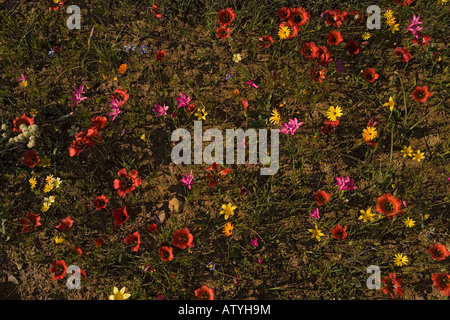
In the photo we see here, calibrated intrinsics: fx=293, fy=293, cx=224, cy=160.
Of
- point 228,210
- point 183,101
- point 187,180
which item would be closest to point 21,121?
point 183,101

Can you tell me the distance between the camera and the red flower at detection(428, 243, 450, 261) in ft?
8.68

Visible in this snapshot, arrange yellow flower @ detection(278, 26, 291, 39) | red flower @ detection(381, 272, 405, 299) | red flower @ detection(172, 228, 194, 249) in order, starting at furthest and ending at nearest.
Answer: yellow flower @ detection(278, 26, 291, 39) → red flower @ detection(172, 228, 194, 249) → red flower @ detection(381, 272, 405, 299)

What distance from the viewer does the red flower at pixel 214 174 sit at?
282 centimetres

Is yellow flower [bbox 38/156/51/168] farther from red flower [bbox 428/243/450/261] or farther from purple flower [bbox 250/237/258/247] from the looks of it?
red flower [bbox 428/243/450/261]

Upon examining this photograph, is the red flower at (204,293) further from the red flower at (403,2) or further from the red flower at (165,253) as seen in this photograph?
the red flower at (403,2)

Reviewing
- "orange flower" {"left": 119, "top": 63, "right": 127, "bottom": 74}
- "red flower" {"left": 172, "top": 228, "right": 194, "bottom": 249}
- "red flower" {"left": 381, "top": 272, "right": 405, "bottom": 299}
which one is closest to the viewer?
"red flower" {"left": 381, "top": 272, "right": 405, "bottom": 299}

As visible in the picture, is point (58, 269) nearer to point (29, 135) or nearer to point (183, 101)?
point (29, 135)

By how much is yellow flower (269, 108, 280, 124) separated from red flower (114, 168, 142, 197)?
1524 millimetres

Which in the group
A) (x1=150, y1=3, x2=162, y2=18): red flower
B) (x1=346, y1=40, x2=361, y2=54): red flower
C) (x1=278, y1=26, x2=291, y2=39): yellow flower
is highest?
(x1=150, y1=3, x2=162, y2=18): red flower

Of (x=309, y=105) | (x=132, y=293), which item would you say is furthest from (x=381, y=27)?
(x=132, y=293)

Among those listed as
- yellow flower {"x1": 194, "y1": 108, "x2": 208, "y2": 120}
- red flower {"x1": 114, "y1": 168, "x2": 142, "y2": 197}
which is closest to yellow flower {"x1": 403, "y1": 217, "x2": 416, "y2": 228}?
yellow flower {"x1": 194, "y1": 108, "x2": 208, "y2": 120}

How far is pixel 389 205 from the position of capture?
2.75 m

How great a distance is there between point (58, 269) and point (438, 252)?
3.54m

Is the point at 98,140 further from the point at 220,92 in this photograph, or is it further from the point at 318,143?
the point at 318,143
